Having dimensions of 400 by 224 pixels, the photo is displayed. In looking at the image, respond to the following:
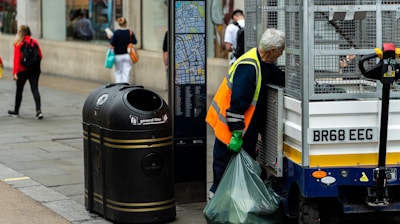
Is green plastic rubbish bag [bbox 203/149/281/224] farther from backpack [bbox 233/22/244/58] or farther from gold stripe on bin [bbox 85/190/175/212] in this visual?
backpack [bbox 233/22/244/58]

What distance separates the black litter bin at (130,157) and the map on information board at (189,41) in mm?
530

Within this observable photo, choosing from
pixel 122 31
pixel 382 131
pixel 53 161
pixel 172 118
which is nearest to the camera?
pixel 382 131

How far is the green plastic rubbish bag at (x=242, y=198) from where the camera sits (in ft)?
22.0

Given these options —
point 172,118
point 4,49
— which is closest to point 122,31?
point 172,118

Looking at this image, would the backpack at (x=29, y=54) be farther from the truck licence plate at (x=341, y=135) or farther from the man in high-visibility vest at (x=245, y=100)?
the truck licence plate at (x=341, y=135)

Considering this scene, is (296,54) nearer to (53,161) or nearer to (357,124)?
(357,124)

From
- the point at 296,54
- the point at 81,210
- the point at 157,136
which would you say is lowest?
the point at 81,210

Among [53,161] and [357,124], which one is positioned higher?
[357,124]

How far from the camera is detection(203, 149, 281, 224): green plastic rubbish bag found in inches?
265

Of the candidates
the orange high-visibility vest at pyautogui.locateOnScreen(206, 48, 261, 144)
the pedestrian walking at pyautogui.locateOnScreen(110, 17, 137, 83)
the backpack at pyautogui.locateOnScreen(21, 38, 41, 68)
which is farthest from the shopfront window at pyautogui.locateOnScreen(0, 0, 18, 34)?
the orange high-visibility vest at pyautogui.locateOnScreen(206, 48, 261, 144)

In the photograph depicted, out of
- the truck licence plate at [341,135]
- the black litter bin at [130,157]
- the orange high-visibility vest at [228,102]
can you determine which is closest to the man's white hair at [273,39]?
the orange high-visibility vest at [228,102]

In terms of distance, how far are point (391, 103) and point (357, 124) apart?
1.03 ft

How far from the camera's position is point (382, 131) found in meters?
6.26

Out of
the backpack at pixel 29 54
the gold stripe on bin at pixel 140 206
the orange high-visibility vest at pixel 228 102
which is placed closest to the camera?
the orange high-visibility vest at pixel 228 102
